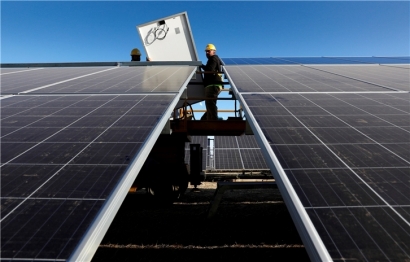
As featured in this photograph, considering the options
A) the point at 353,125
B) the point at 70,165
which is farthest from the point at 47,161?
the point at 353,125

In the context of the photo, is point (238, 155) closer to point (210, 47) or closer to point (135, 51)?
point (210, 47)

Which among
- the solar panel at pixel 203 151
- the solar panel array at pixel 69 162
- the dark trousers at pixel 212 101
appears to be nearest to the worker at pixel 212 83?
the dark trousers at pixel 212 101

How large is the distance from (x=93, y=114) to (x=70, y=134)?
83 centimetres

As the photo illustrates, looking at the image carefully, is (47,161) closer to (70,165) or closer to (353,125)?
(70,165)

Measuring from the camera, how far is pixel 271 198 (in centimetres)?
1214

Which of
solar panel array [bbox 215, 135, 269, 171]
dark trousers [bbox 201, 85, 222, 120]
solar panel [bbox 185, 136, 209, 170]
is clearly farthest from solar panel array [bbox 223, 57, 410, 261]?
solar panel [bbox 185, 136, 209, 170]

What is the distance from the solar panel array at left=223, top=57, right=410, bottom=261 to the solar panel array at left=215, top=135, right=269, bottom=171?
6.59 metres

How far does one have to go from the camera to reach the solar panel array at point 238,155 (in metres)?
12.0

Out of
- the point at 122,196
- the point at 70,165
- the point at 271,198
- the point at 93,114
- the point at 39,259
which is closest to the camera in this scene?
the point at 39,259

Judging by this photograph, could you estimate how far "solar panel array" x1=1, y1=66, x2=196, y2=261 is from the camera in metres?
2.03

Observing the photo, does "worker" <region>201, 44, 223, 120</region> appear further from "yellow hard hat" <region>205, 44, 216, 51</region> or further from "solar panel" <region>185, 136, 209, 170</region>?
"solar panel" <region>185, 136, 209, 170</region>

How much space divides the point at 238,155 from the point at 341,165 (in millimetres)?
10363

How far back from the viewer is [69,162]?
306 cm

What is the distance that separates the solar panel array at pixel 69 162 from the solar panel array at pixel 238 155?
682 centimetres
